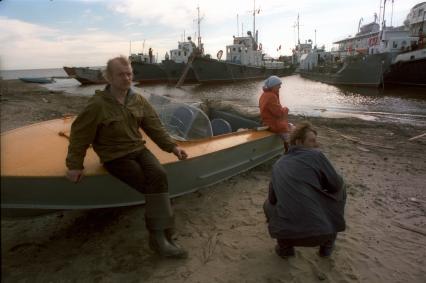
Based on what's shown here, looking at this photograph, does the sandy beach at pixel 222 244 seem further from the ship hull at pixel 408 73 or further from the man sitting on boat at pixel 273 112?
the ship hull at pixel 408 73

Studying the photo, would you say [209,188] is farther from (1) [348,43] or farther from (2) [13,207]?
(1) [348,43]

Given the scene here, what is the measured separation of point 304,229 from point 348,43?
63052mm

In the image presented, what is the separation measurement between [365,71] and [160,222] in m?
32.1

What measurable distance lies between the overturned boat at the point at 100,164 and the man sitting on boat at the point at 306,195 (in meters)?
1.48

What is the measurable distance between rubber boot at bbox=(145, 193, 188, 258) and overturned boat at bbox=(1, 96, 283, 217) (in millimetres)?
555

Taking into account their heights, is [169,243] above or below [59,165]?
below

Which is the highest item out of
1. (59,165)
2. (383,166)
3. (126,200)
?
(59,165)

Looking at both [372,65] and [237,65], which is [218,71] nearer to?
[237,65]

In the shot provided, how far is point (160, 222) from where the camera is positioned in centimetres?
322

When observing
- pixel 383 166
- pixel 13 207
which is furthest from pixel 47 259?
pixel 383 166

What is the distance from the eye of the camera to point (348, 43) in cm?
5925

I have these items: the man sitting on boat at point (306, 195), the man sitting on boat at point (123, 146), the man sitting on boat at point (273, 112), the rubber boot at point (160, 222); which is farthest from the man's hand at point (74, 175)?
the man sitting on boat at point (273, 112)

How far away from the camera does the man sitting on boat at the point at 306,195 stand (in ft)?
9.57

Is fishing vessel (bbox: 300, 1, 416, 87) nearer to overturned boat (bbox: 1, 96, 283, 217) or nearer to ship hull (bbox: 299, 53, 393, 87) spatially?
ship hull (bbox: 299, 53, 393, 87)
